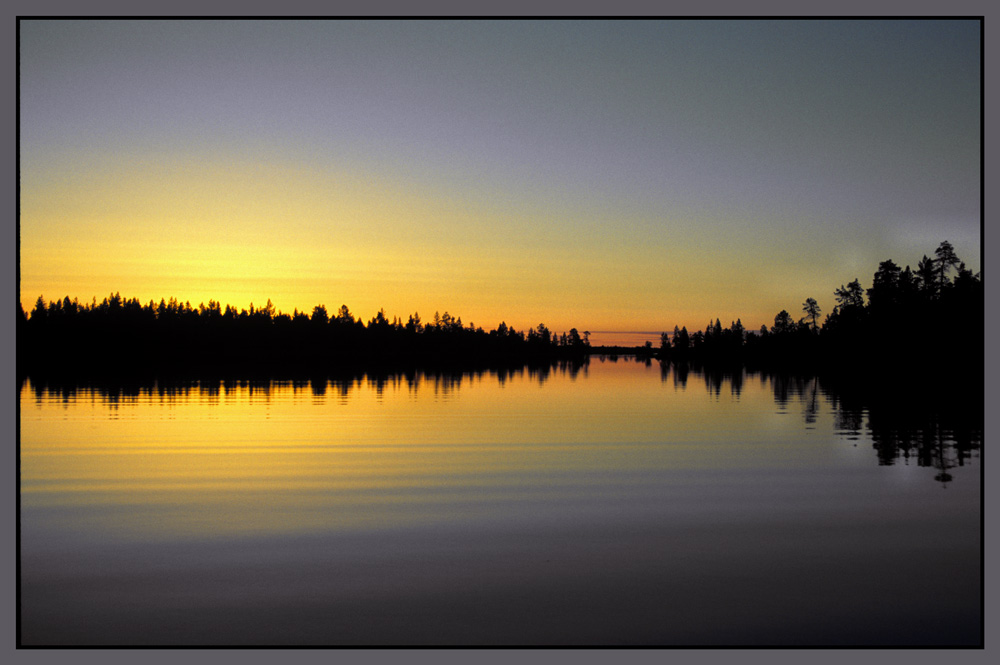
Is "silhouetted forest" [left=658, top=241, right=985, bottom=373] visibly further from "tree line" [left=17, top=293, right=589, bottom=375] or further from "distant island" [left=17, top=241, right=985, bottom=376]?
"tree line" [left=17, top=293, right=589, bottom=375]

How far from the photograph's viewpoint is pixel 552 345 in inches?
5758

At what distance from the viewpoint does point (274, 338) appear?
4198 inches

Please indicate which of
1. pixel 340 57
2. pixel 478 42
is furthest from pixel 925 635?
pixel 340 57

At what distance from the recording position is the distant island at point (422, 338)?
96.5ft

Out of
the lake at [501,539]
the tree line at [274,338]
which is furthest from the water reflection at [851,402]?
the tree line at [274,338]

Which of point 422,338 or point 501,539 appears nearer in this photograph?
point 501,539

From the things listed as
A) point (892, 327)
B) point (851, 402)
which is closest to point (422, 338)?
point (892, 327)

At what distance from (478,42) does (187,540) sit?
702cm

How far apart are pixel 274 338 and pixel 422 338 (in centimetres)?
1988

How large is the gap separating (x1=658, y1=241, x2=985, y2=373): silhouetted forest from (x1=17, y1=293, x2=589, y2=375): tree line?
38.1 metres

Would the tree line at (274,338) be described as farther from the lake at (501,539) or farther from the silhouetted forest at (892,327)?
the lake at (501,539)

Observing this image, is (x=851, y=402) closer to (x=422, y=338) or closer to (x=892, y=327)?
(x=892, y=327)

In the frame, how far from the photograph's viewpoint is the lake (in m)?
6.70

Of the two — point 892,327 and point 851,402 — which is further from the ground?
point 892,327
